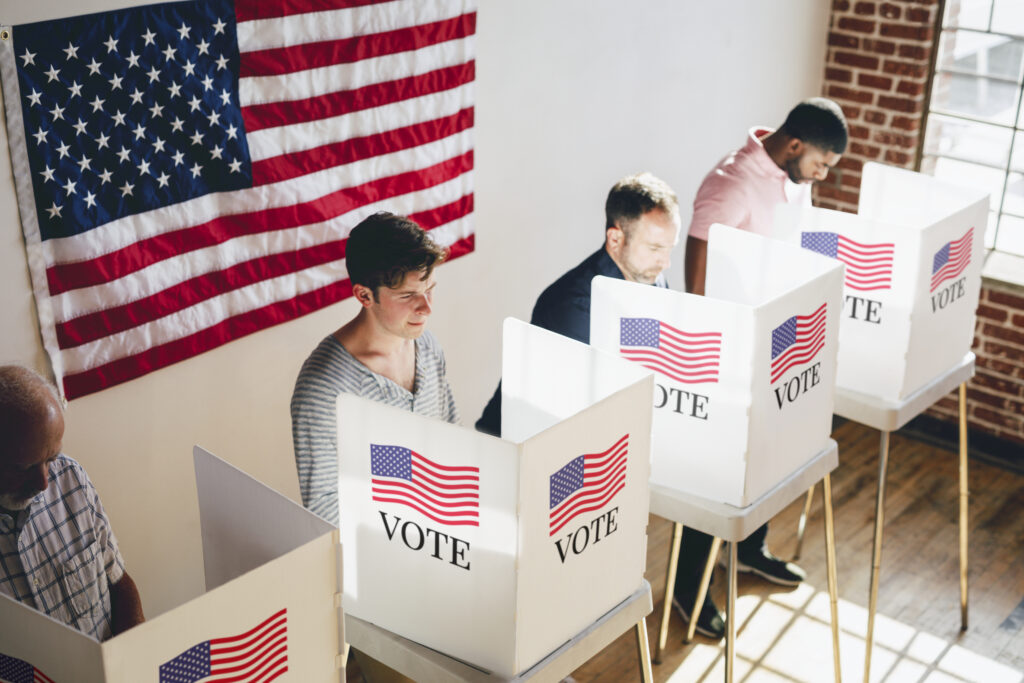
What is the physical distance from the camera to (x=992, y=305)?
426 centimetres

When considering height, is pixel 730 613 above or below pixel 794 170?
below

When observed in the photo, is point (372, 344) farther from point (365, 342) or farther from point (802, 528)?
point (802, 528)

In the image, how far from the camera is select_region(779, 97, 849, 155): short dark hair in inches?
125

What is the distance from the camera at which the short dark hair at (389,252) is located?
2.09m

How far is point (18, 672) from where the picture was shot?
1.50 metres

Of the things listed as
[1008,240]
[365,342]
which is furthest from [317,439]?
[1008,240]

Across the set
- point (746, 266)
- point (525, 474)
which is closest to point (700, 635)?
point (746, 266)

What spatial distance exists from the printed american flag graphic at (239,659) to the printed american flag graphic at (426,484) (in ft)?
1.00

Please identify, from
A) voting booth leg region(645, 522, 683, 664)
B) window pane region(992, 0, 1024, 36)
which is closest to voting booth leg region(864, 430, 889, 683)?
voting booth leg region(645, 522, 683, 664)

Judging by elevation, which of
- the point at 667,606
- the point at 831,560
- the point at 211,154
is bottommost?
the point at 667,606

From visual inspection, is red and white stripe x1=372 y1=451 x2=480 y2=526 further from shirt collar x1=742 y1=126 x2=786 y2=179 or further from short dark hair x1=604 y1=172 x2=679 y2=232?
shirt collar x1=742 y1=126 x2=786 y2=179

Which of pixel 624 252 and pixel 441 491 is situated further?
pixel 624 252

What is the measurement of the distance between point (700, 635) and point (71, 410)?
1870 mm

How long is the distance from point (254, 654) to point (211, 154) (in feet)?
4.68
